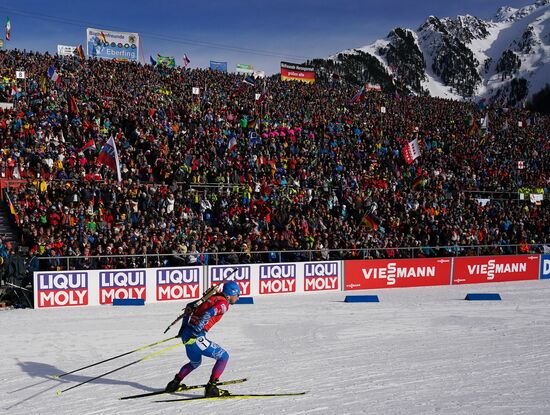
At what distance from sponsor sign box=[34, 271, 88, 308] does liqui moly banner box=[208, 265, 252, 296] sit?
3.79m

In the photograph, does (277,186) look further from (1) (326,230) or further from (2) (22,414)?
(2) (22,414)

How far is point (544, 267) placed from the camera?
25.0m

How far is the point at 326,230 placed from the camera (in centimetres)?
2267

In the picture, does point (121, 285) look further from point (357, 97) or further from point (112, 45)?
point (112, 45)

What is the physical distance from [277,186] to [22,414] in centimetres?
1793

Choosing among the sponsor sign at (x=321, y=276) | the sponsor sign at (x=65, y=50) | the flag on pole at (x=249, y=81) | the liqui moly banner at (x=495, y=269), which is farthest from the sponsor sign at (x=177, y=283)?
the sponsor sign at (x=65, y=50)

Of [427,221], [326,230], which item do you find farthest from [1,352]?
[427,221]

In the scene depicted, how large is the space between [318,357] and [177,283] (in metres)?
7.85

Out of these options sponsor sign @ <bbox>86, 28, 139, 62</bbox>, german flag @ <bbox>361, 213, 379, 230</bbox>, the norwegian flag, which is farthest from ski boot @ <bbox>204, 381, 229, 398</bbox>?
sponsor sign @ <bbox>86, 28, 139, 62</bbox>

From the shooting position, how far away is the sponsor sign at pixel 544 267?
981 inches

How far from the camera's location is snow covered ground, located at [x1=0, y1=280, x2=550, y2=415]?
869 cm

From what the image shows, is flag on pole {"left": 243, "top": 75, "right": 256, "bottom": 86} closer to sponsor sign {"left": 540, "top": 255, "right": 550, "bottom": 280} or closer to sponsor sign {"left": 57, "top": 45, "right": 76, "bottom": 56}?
sponsor sign {"left": 57, "top": 45, "right": 76, "bottom": 56}

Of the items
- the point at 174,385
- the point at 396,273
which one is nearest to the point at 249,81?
the point at 396,273

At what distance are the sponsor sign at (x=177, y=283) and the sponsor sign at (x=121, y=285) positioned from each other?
50 centimetres
